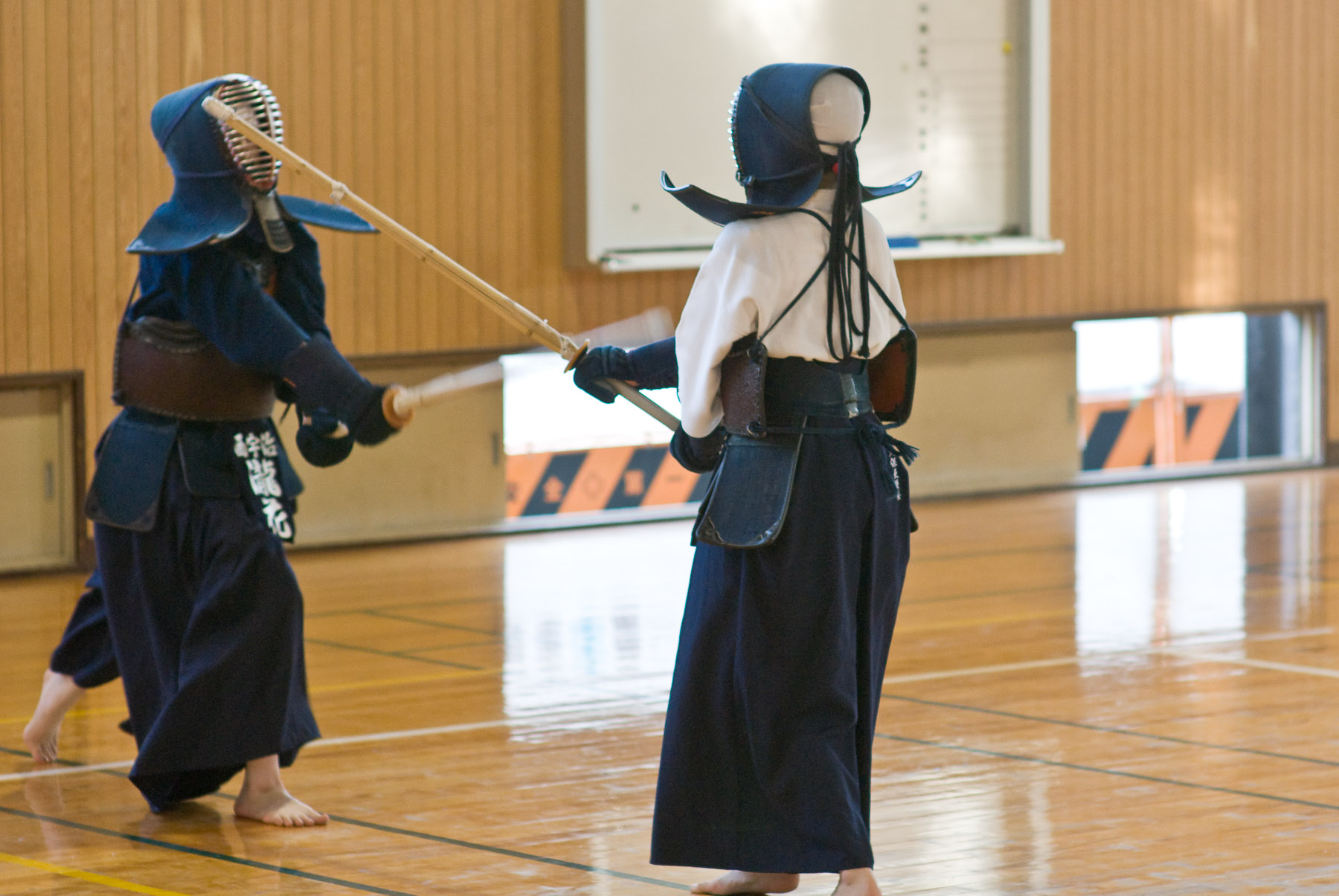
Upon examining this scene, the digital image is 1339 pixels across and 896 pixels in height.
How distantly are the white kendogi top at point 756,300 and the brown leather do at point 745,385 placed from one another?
26 millimetres

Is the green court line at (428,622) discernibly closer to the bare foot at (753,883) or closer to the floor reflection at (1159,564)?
the floor reflection at (1159,564)

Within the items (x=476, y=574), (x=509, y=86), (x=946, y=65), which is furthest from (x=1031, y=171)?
(x=476, y=574)

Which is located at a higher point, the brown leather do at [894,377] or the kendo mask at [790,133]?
the kendo mask at [790,133]

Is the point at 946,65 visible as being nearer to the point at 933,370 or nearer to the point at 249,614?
the point at 933,370

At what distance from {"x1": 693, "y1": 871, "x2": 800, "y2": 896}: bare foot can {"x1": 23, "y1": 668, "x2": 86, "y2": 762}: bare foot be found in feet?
5.66

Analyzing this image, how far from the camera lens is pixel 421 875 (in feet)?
12.0

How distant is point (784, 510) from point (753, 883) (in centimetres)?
69

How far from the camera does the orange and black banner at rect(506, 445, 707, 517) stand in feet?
29.1

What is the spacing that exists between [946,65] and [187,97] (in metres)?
5.80

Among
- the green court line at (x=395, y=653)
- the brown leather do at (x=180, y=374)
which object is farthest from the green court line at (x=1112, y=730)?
the brown leather do at (x=180, y=374)

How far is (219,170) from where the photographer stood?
13.1ft

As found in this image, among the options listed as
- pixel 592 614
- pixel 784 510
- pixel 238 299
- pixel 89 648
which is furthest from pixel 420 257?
pixel 592 614

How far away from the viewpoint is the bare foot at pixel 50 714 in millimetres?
4473

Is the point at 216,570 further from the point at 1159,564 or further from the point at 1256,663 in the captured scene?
the point at 1159,564
